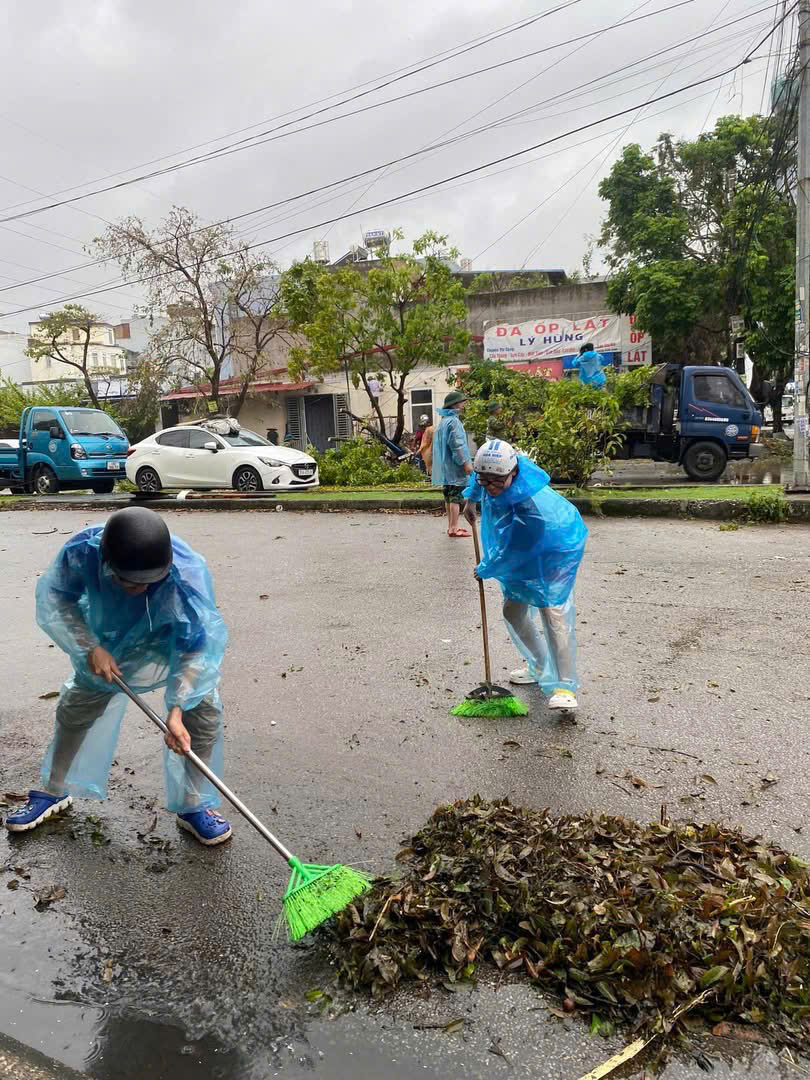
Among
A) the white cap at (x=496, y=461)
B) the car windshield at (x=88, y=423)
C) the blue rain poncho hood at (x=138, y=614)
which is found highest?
the car windshield at (x=88, y=423)

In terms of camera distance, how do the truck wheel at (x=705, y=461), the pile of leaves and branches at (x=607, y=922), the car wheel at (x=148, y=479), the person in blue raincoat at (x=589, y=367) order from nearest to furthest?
the pile of leaves and branches at (x=607, y=922) < the person in blue raincoat at (x=589, y=367) < the truck wheel at (x=705, y=461) < the car wheel at (x=148, y=479)

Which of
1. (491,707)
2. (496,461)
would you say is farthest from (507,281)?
(491,707)

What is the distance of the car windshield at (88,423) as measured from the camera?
57.0ft

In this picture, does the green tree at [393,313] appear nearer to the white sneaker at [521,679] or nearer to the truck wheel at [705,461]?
the truck wheel at [705,461]

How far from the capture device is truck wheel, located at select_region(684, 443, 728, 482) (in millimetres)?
14617

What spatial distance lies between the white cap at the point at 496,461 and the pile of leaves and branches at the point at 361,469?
11841mm

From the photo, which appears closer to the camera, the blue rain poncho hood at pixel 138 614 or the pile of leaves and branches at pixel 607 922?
the pile of leaves and branches at pixel 607 922

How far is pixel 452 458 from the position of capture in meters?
9.91

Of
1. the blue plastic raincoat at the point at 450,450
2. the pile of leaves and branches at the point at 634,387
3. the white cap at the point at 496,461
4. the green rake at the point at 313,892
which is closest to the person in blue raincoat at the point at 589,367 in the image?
the pile of leaves and branches at the point at 634,387

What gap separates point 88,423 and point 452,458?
35.5 ft

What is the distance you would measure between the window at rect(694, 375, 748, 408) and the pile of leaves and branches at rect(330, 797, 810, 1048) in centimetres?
1272

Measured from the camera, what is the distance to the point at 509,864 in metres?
2.69

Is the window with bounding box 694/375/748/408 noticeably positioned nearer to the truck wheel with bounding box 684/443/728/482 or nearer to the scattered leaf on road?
the truck wheel with bounding box 684/443/728/482

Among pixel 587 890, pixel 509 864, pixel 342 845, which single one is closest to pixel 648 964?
pixel 587 890
